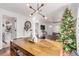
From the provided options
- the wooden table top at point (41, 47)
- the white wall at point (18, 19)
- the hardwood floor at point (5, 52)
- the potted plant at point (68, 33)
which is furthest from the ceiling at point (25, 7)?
the hardwood floor at point (5, 52)

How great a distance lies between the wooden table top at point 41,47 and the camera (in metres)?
1.80

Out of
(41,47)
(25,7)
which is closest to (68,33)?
(41,47)

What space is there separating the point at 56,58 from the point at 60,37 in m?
0.29

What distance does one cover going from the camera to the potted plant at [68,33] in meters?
1.79

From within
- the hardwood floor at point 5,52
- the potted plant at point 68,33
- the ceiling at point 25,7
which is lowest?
Answer: the hardwood floor at point 5,52

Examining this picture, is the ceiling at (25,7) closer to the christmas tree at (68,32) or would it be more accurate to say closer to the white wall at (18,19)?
the white wall at (18,19)

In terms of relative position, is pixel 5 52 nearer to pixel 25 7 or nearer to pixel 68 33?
pixel 25 7

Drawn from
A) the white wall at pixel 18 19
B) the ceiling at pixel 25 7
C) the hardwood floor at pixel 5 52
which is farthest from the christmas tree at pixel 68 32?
the hardwood floor at pixel 5 52

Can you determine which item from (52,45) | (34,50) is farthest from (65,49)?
(34,50)

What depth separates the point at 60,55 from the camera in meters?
1.83

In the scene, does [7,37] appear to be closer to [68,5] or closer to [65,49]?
[65,49]

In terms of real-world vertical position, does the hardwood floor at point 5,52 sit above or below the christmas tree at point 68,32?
below

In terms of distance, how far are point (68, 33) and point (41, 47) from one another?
1.32ft

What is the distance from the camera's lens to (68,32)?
182 cm
